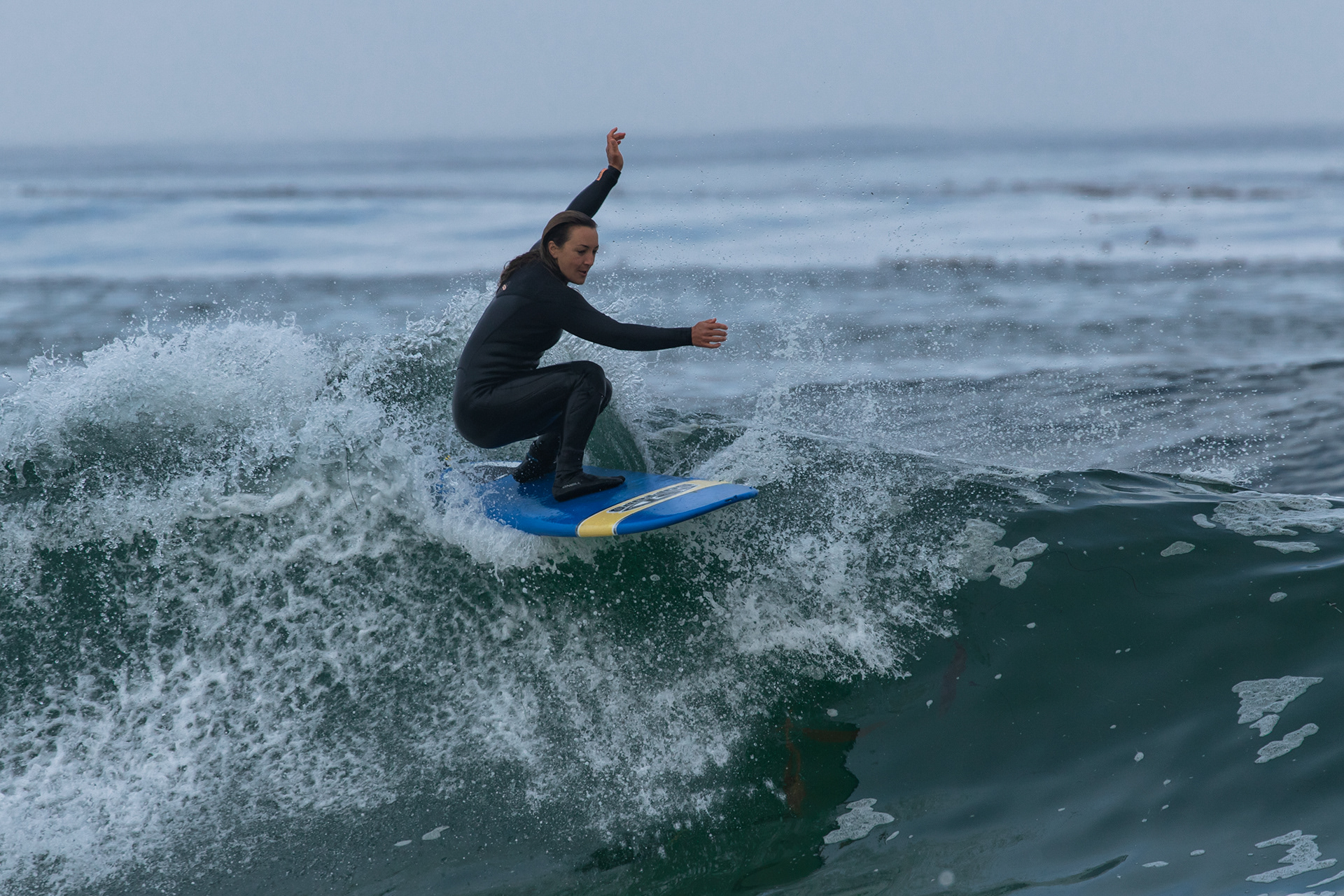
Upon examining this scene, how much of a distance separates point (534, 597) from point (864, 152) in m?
77.9

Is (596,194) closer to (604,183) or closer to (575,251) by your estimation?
(604,183)

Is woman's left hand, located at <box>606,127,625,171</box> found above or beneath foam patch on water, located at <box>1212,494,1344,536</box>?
above

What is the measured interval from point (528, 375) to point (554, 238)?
0.71 m

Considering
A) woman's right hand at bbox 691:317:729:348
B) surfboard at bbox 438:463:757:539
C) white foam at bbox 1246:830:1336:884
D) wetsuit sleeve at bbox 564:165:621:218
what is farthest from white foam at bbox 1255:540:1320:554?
wetsuit sleeve at bbox 564:165:621:218

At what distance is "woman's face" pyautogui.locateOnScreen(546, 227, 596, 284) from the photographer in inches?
185

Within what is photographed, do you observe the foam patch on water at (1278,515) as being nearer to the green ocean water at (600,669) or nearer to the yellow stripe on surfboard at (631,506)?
the green ocean water at (600,669)

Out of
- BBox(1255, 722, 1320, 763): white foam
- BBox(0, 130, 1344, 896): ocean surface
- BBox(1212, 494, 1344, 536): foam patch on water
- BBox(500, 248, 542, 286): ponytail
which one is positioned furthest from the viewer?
BBox(1212, 494, 1344, 536): foam patch on water

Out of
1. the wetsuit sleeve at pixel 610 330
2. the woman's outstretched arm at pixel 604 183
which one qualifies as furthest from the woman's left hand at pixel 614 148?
the wetsuit sleeve at pixel 610 330

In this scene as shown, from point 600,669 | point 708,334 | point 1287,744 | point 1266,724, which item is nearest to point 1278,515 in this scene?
point 1266,724

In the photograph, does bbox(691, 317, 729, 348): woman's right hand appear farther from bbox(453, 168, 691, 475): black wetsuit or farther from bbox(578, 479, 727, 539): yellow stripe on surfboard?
bbox(578, 479, 727, 539): yellow stripe on surfboard

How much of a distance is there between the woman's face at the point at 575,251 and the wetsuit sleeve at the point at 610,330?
0.12 m

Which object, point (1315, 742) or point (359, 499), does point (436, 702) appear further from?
point (1315, 742)

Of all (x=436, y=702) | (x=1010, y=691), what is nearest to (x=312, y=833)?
(x=436, y=702)

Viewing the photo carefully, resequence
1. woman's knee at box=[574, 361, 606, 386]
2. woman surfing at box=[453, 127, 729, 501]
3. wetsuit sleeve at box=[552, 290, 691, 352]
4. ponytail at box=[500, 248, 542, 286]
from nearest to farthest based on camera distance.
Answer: wetsuit sleeve at box=[552, 290, 691, 352]
woman surfing at box=[453, 127, 729, 501]
ponytail at box=[500, 248, 542, 286]
woman's knee at box=[574, 361, 606, 386]
